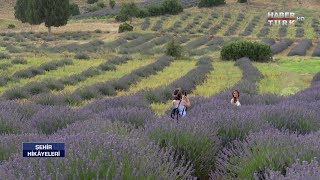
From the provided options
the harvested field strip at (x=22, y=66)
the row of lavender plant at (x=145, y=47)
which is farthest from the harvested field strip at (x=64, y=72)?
the row of lavender plant at (x=145, y=47)

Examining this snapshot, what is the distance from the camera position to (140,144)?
4.86m

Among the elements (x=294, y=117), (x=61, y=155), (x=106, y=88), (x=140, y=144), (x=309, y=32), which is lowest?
(x=309, y=32)

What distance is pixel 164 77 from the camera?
22141 millimetres

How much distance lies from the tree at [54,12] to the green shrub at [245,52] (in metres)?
25.7

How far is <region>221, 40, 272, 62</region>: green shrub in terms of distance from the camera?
103ft

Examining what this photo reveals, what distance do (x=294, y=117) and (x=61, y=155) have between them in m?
4.93

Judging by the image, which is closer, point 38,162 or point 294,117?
point 38,162

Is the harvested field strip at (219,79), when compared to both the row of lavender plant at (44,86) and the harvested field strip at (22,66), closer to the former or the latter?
the row of lavender plant at (44,86)

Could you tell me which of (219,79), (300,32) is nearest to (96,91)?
(219,79)

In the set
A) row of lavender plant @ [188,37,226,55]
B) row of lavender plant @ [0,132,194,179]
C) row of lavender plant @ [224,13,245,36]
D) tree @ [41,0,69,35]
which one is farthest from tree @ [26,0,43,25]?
row of lavender plant @ [0,132,194,179]

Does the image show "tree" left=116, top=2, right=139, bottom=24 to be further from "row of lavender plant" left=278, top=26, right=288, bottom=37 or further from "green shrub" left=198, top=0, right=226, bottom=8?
"row of lavender plant" left=278, top=26, right=288, bottom=37

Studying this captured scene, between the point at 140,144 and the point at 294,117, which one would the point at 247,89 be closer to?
the point at 294,117

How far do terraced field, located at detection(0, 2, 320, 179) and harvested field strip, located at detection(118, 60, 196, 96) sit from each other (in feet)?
0.21

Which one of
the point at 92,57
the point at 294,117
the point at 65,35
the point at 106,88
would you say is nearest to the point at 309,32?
the point at 65,35
